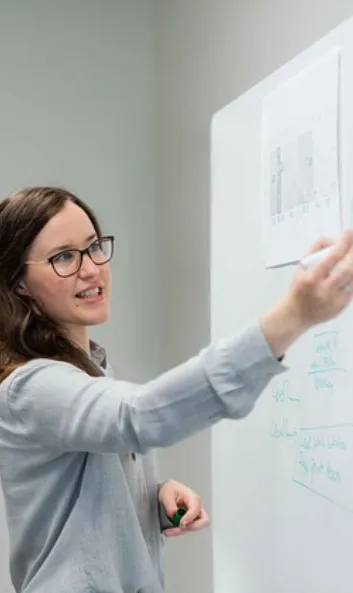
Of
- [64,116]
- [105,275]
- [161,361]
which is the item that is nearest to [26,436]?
[105,275]

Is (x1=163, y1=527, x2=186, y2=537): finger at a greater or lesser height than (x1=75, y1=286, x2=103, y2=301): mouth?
lesser

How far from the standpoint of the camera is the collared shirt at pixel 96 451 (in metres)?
0.69

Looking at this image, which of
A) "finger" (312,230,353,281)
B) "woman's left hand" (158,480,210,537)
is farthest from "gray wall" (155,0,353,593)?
"finger" (312,230,353,281)

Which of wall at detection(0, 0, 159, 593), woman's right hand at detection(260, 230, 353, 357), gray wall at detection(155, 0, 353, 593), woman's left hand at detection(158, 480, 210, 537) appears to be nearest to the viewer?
woman's right hand at detection(260, 230, 353, 357)

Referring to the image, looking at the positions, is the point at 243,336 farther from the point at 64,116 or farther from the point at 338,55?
the point at 64,116

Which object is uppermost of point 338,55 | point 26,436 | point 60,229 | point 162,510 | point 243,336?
point 338,55

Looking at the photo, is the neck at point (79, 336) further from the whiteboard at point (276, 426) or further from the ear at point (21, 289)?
the whiteboard at point (276, 426)

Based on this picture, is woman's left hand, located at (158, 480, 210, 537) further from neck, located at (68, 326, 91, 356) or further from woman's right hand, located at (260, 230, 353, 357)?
woman's right hand, located at (260, 230, 353, 357)

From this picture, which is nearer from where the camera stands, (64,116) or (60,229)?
(60,229)

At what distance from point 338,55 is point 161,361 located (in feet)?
3.87

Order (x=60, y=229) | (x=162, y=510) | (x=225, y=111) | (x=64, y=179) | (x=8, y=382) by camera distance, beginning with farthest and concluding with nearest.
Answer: (x=64, y=179), (x=225, y=111), (x=162, y=510), (x=60, y=229), (x=8, y=382)

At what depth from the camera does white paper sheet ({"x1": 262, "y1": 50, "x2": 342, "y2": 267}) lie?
992 mm

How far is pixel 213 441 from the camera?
1.40 meters

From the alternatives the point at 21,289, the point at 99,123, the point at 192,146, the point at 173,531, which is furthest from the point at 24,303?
the point at 99,123
